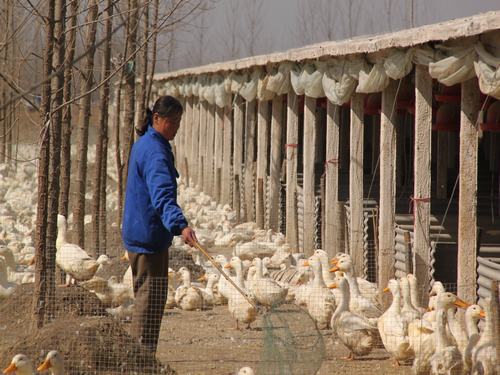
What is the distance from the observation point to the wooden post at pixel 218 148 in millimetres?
25438

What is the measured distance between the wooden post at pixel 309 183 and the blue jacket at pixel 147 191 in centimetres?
824

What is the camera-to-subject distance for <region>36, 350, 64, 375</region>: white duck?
688cm

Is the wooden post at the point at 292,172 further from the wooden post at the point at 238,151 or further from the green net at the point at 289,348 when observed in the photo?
the green net at the point at 289,348

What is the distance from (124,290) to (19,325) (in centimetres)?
189

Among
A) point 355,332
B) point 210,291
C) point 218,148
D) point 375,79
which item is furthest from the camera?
point 218,148

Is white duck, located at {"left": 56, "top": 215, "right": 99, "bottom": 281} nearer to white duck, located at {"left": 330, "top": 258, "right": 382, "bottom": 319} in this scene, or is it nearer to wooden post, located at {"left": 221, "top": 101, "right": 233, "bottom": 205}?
white duck, located at {"left": 330, "top": 258, "right": 382, "bottom": 319}

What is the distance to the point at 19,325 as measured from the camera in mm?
9125

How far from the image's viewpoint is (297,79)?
1564 cm

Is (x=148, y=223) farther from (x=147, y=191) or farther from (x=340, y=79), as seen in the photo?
(x=340, y=79)

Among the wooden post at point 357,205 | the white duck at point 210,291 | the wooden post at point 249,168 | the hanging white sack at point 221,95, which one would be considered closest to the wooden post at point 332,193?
the wooden post at point 357,205

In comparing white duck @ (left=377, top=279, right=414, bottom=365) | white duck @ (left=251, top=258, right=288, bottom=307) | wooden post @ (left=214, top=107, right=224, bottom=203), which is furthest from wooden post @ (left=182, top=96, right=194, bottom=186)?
white duck @ (left=377, top=279, right=414, bottom=365)

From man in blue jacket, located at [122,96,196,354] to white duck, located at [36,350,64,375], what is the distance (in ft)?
2.55

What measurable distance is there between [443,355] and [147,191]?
2.50m

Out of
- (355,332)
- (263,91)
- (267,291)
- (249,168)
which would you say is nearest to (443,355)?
(355,332)
